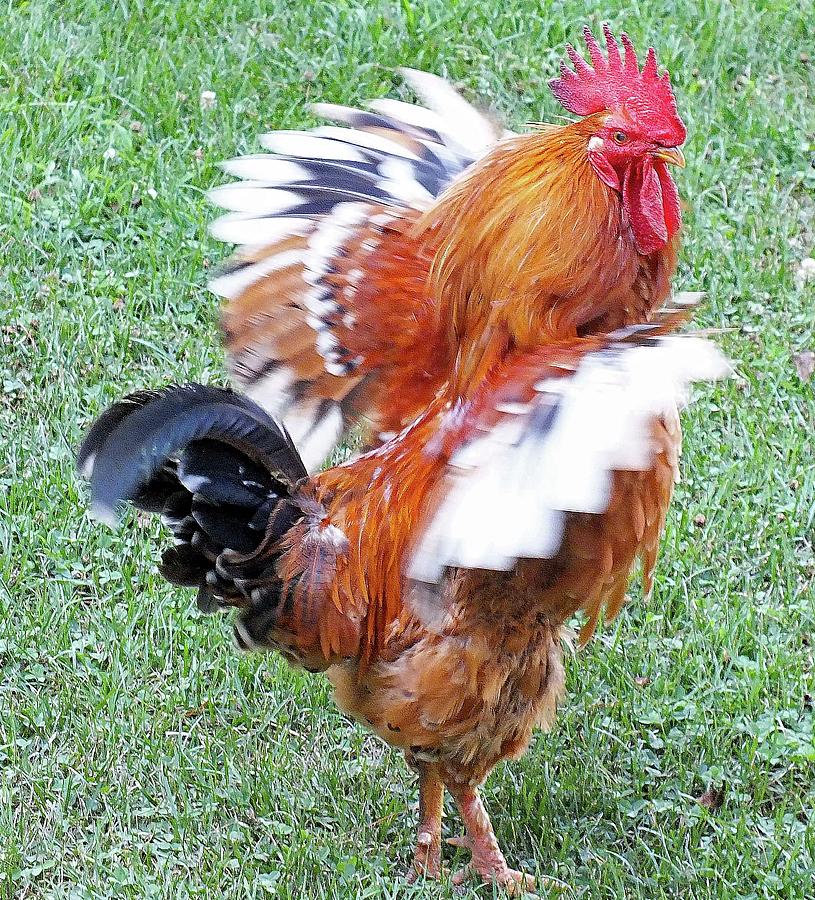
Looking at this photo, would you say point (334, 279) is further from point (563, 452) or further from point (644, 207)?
point (563, 452)

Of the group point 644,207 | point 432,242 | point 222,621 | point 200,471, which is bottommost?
point 222,621

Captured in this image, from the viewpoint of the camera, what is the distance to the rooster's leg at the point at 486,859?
11.5 ft

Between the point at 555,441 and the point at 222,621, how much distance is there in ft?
6.81

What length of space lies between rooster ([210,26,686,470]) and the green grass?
1.13 meters

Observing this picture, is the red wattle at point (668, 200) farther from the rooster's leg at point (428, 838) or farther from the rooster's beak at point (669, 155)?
the rooster's leg at point (428, 838)

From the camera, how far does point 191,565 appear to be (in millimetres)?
3094

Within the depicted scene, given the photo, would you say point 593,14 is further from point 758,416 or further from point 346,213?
point 346,213

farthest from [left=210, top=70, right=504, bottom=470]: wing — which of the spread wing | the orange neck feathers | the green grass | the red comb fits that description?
the green grass

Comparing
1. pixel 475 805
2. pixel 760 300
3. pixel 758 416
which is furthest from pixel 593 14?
pixel 475 805

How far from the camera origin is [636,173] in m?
2.79

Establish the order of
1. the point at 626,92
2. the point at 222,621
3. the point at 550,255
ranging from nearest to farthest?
the point at 550,255, the point at 626,92, the point at 222,621

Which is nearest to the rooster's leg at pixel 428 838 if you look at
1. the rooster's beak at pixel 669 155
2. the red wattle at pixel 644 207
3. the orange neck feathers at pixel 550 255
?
the orange neck feathers at pixel 550 255

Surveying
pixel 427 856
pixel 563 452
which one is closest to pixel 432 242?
pixel 563 452

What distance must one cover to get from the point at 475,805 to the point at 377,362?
4.33 ft
